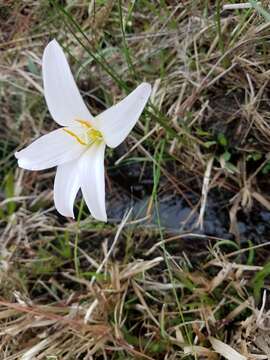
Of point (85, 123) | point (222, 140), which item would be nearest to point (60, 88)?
point (85, 123)

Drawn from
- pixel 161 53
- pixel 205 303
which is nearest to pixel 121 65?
pixel 161 53

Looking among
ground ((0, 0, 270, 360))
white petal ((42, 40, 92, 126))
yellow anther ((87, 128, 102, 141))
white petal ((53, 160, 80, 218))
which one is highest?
white petal ((42, 40, 92, 126))

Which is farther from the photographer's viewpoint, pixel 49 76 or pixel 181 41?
pixel 181 41

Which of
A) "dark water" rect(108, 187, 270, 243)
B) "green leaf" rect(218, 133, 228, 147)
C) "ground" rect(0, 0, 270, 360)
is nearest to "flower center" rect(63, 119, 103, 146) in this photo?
"ground" rect(0, 0, 270, 360)

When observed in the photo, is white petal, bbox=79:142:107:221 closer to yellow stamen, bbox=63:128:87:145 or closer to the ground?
yellow stamen, bbox=63:128:87:145

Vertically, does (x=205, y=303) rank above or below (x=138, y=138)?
below

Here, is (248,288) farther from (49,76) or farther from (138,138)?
(49,76)

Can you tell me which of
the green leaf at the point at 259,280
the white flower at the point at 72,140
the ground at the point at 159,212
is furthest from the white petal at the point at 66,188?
the green leaf at the point at 259,280
